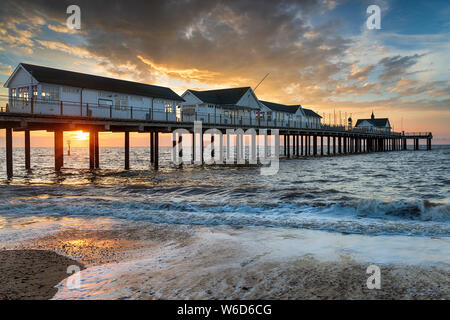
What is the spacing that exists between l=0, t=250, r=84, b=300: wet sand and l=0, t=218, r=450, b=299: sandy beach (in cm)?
1

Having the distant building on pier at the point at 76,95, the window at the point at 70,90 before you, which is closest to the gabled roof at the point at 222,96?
the distant building on pier at the point at 76,95

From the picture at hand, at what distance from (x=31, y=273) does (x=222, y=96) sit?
1610 inches

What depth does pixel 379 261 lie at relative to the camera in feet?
20.0

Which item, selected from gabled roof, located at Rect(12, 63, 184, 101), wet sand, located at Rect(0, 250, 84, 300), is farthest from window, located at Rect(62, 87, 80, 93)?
wet sand, located at Rect(0, 250, 84, 300)

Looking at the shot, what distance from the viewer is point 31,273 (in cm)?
530

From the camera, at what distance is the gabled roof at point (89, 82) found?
23734 millimetres

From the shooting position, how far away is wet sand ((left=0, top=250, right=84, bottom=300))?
453 centimetres

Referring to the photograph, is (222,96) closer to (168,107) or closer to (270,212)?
(168,107)

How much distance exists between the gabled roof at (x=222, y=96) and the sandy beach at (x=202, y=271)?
34.3 m

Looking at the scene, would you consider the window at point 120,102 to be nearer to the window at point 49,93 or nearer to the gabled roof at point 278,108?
the window at point 49,93

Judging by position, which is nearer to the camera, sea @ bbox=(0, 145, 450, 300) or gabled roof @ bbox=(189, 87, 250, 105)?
sea @ bbox=(0, 145, 450, 300)

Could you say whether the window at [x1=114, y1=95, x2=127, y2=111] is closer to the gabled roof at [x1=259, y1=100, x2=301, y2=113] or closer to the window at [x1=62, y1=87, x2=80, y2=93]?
the window at [x1=62, y1=87, x2=80, y2=93]

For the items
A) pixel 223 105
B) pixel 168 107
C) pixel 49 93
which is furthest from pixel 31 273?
pixel 223 105
